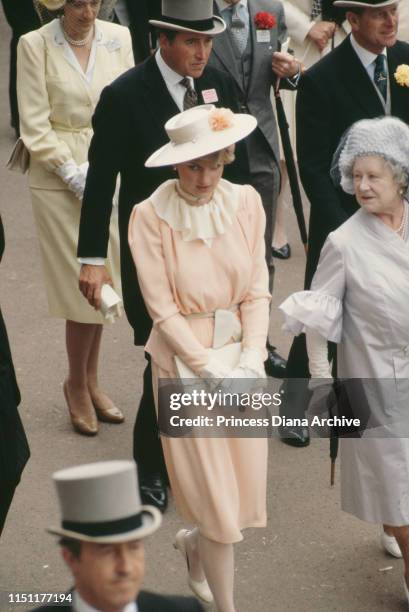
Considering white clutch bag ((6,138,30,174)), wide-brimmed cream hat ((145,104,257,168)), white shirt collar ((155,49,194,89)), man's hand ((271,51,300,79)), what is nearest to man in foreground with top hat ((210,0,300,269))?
man's hand ((271,51,300,79))

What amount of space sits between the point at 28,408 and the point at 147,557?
1.53 metres

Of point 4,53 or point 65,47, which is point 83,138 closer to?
point 65,47

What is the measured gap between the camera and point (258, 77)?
22.1 ft

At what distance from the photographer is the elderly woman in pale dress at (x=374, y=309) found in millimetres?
4992

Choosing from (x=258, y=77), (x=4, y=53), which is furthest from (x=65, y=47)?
(x=4, y=53)

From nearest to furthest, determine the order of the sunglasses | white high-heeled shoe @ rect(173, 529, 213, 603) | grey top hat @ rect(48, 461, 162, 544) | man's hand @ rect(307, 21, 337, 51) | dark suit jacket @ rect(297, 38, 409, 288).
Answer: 1. grey top hat @ rect(48, 461, 162, 544)
2. white high-heeled shoe @ rect(173, 529, 213, 603)
3. dark suit jacket @ rect(297, 38, 409, 288)
4. the sunglasses
5. man's hand @ rect(307, 21, 337, 51)

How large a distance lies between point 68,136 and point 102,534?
140 inches

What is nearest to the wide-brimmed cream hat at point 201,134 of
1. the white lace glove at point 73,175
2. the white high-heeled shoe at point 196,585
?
the white lace glove at point 73,175

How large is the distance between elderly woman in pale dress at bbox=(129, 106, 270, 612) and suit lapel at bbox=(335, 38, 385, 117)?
3.54 feet

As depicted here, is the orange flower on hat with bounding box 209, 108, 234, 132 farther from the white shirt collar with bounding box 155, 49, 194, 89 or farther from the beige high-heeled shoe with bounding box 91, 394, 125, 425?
the beige high-heeled shoe with bounding box 91, 394, 125, 425

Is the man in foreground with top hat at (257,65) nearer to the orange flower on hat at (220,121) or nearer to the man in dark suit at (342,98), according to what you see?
the man in dark suit at (342,98)

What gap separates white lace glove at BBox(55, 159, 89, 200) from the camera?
6.18 meters

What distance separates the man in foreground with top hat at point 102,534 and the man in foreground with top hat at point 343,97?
2.94 meters

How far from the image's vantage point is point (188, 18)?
5438mm
